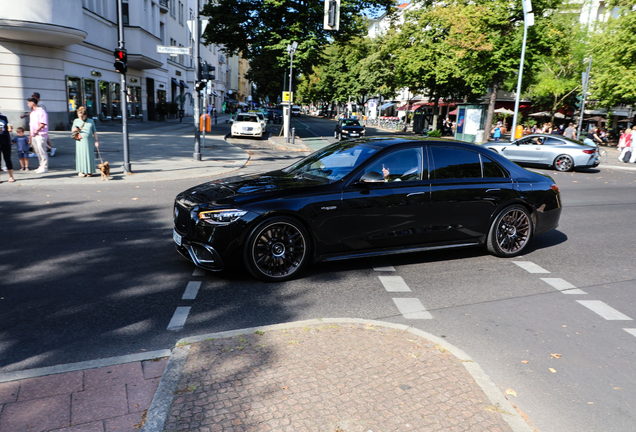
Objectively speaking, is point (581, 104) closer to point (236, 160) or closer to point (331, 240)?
point (236, 160)

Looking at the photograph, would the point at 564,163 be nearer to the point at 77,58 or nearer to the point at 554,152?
the point at 554,152

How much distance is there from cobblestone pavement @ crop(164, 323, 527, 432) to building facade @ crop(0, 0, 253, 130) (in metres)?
10.9

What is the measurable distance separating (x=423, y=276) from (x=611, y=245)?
4041 millimetres

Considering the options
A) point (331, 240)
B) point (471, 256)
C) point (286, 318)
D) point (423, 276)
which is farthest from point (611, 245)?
point (286, 318)

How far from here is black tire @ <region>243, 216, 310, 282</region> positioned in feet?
17.0

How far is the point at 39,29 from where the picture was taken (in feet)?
70.0

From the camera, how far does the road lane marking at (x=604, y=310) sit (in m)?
4.88

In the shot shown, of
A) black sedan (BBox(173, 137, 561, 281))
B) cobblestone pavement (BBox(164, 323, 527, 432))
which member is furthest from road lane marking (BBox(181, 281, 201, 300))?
cobblestone pavement (BBox(164, 323, 527, 432))

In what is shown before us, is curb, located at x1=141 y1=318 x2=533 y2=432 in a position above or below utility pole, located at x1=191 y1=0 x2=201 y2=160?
below

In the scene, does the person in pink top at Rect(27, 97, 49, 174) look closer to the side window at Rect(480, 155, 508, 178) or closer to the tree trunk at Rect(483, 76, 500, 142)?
the side window at Rect(480, 155, 508, 178)

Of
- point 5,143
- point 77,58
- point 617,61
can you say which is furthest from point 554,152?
point 77,58

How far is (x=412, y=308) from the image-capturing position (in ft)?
16.0

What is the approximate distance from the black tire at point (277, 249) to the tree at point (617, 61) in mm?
34465

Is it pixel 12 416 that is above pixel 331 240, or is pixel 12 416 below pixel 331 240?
below
